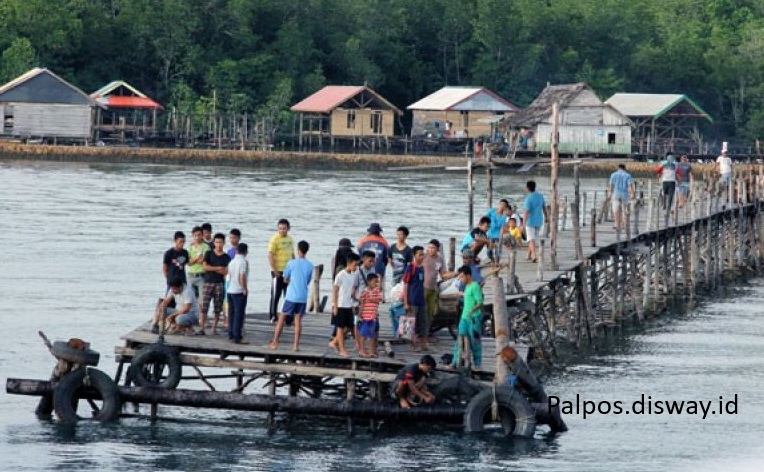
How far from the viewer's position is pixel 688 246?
44438mm

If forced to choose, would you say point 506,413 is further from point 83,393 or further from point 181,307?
point 83,393

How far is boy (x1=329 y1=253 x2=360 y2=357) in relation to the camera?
24344 millimetres

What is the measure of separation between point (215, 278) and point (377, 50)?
268 ft

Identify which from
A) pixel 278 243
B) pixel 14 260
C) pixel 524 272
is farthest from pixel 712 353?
pixel 14 260

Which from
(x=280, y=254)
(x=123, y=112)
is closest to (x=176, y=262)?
(x=280, y=254)

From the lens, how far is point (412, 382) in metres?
24.0

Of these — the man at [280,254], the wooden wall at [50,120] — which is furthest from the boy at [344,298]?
the wooden wall at [50,120]

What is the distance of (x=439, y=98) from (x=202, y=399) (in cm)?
7534

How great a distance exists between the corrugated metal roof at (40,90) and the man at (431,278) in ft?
220

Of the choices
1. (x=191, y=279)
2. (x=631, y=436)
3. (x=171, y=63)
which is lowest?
(x=631, y=436)

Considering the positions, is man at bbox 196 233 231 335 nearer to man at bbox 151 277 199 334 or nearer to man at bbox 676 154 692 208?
man at bbox 151 277 199 334

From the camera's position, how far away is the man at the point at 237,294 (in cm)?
2484

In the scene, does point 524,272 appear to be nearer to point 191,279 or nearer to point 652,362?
point 652,362

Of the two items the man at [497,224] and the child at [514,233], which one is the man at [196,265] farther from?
the child at [514,233]
